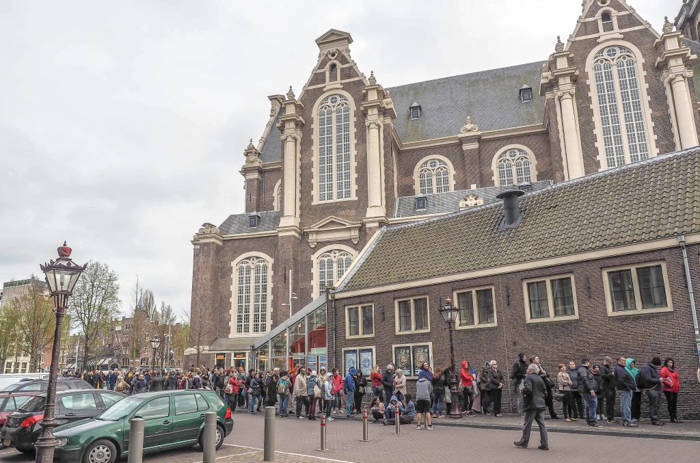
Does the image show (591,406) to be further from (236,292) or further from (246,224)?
(246,224)

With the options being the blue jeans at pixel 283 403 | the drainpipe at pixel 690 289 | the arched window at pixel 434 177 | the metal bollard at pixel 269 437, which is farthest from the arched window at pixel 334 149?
the metal bollard at pixel 269 437

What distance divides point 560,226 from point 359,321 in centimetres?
865

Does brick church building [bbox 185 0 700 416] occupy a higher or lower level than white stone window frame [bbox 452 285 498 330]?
higher

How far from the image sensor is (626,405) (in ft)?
42.9

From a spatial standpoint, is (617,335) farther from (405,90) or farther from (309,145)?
(405,90)

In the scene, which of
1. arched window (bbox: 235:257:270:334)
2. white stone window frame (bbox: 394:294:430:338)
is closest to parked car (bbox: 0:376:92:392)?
white stone window frame (bbox: 394:294:430:338)

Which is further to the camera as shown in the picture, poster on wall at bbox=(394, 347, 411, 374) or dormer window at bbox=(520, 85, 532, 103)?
dormer window at bbox=(520, 85, 532, 103)

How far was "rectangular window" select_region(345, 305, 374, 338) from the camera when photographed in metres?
21.6

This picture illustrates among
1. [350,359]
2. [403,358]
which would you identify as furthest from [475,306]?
[350,359]

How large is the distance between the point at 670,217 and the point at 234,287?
1179 inches

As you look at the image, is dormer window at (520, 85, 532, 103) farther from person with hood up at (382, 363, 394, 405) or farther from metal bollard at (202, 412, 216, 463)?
metal bollard at (202, 412, 216, 463)

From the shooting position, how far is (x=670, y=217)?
1493 cm

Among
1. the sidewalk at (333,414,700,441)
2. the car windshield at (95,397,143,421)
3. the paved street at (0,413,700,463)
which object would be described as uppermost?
the car windshield at (95,397,143,421)

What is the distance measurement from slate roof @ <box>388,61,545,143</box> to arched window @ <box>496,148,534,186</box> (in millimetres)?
2589
